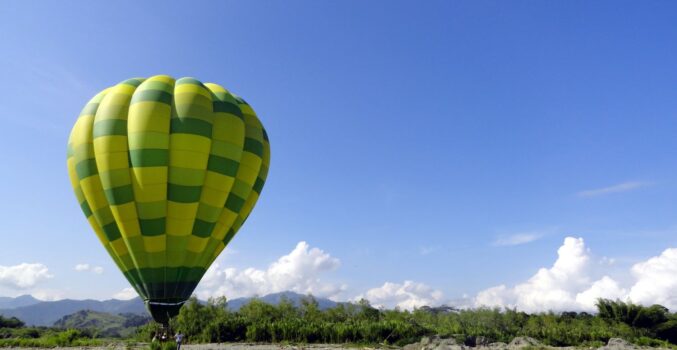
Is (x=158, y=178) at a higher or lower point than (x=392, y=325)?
higher

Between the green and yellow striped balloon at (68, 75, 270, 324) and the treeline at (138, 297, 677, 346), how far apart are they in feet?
52.1

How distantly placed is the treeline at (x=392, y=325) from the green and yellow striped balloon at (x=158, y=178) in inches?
625

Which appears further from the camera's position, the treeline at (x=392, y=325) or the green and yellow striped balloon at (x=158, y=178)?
the treeline at (x=392, y=325)

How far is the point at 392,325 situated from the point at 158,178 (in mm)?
25080

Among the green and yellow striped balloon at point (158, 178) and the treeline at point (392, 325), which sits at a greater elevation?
the green and yellow striped balloon at point (158, 178)

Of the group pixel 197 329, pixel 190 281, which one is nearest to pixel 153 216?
pixel 190 281

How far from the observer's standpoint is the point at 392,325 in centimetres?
3650

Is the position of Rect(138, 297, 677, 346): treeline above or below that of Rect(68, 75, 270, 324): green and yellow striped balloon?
below

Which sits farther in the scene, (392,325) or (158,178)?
(392,325)

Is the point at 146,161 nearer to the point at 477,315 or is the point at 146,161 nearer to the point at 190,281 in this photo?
the point at 190,281

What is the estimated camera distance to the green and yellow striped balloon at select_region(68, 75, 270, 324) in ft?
66.1

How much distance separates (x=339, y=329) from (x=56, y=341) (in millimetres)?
24024

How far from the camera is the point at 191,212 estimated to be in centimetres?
2072

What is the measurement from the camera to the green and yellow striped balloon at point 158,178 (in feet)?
66.1
